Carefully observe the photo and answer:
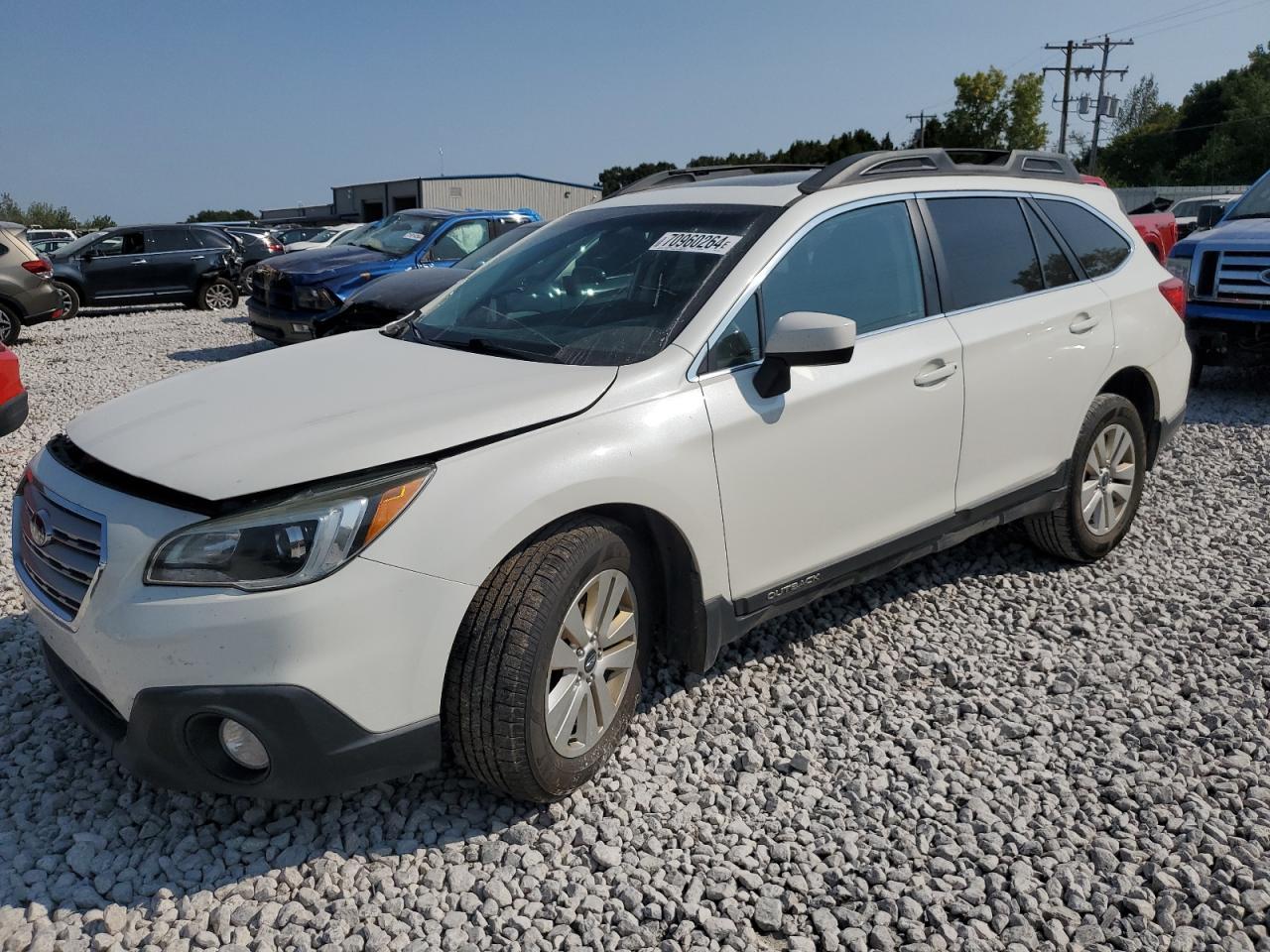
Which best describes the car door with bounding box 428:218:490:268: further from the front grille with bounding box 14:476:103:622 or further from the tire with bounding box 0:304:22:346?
the front grille with bounding box 14:476:103:622

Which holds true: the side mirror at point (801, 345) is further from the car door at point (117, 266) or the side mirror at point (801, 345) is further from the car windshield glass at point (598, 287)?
the car door at point (117, 266)

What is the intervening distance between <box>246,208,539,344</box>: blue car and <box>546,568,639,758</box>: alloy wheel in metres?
7.95

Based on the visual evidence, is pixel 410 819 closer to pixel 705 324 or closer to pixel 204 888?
pixel 204 888

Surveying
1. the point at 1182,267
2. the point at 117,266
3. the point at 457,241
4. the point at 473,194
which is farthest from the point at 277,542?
the point at 473,194

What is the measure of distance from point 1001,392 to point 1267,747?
1.51 meters

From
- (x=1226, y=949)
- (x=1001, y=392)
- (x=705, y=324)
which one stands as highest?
(x=705, y=324)

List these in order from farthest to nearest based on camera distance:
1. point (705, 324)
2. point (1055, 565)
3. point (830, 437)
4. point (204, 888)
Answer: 1. point (1055, 565)
2. point (830, 437)
3. point (705, 324)
4. point (204, 888)

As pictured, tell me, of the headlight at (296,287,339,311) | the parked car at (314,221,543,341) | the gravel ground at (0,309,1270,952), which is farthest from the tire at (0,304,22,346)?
the gravel ground at (0,309,1270,952)

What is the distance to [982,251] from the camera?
411 cm

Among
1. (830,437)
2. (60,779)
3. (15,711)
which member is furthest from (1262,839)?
(15,711)

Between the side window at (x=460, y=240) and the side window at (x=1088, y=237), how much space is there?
8596mm

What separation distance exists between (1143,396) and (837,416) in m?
2.33

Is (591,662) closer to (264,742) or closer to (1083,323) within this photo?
(264,742)

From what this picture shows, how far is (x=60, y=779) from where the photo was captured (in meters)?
3.17
